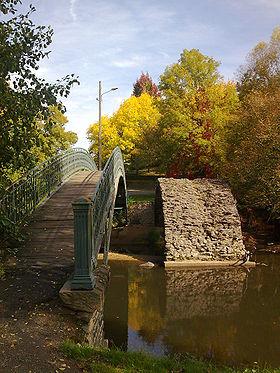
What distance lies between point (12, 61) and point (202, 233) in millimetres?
14192

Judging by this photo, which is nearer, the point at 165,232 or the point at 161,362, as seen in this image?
the point at 161,362

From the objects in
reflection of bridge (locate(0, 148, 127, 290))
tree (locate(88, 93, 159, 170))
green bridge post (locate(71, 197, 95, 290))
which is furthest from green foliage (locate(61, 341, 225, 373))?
tree (locate(88, 93, 159, 170))

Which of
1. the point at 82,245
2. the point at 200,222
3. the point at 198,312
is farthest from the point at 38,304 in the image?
the point at 200,222

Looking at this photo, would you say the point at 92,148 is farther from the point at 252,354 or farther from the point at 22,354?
the point at 22,354

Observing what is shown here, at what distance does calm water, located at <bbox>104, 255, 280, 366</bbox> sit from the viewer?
10398 mm

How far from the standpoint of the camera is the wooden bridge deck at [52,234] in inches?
349

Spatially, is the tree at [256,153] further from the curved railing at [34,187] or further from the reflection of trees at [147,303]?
the curved railing at [34,187]

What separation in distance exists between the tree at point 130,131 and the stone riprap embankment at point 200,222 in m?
15.1

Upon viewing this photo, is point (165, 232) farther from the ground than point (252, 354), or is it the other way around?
point (165, 232)

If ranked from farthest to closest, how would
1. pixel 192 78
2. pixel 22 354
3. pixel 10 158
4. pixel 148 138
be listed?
pixel 148 138 < pixel 192 78 < pixel 10 158 < pixel 22 354

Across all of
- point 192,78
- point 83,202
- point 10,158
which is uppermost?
point 192,78

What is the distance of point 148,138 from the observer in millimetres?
36219

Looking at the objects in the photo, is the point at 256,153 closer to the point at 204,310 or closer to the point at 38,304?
the point at 204,310

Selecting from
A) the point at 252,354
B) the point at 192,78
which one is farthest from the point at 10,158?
the point at 192,78
